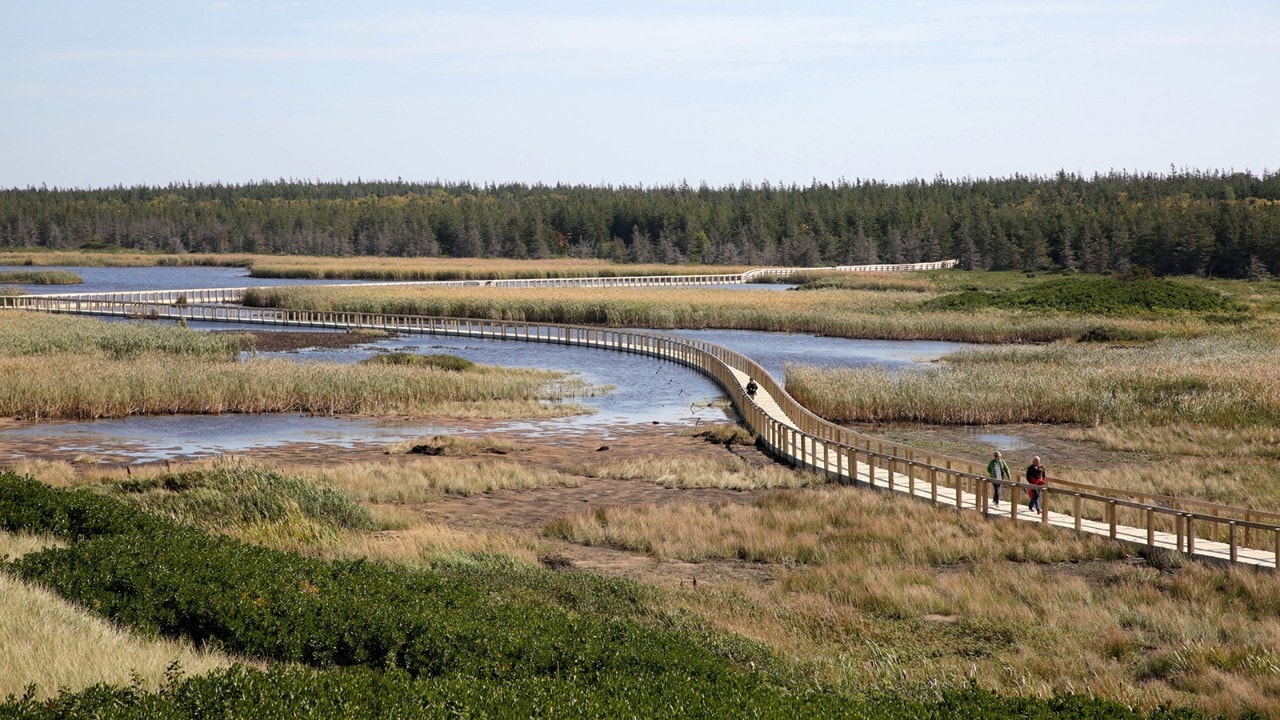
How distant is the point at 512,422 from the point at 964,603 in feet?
87.0

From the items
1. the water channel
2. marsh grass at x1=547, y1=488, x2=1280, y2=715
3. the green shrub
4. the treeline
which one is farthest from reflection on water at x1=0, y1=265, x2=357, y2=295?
marsh grass at x1=547, y1=488, x2=1280, y2=715

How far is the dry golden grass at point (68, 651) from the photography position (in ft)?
34.5

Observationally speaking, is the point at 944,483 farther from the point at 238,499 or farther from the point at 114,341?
the point at 114,341

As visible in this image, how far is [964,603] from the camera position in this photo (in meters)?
18.6

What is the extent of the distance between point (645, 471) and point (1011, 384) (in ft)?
59.3

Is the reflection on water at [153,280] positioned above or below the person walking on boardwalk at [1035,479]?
above

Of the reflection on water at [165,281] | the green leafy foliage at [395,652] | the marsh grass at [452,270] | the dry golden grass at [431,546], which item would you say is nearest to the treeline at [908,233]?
the marsh grass at [452,270]

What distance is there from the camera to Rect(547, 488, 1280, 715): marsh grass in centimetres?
1472

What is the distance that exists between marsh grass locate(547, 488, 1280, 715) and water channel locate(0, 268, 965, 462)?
15729mm

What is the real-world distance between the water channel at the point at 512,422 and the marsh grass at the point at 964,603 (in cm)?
1573

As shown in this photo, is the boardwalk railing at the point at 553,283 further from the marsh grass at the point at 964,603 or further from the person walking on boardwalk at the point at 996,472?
the person walking on boardwalk at the point at 996,472

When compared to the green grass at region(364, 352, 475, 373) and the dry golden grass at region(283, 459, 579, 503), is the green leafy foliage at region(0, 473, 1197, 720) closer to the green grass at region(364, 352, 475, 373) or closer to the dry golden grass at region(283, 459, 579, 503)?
the dry golden grass at region(283, 459, 579, 503)

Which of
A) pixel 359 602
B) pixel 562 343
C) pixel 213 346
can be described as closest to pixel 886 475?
pixel 359 602

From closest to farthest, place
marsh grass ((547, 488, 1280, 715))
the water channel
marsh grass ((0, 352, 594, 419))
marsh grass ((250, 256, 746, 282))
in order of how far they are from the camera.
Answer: marsh grass ((547, 488, 1280, 715)) < the water channel < marsh grass ((0, 352, 594, 419)) < marsh grass ((250, 256, 746, 282))
